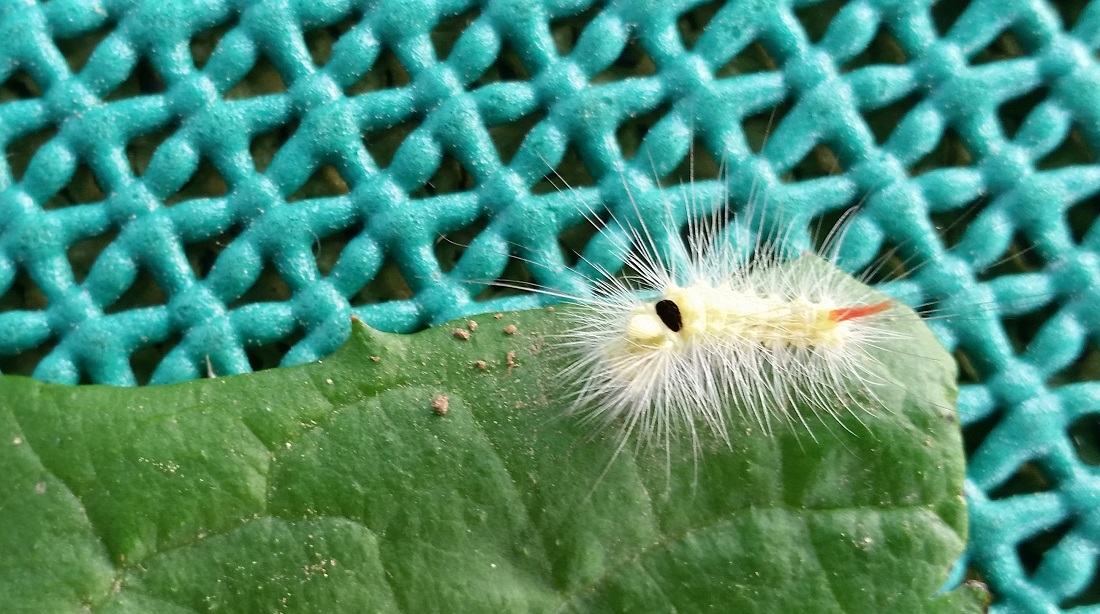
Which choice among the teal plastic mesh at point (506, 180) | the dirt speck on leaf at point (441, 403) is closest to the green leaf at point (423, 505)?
the dirt speck on leaf at point (441, 403)

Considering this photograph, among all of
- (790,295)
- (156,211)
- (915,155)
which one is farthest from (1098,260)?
(156,211)

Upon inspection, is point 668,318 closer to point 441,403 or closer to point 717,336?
point 717,336

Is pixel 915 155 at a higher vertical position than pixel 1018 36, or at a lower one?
lower

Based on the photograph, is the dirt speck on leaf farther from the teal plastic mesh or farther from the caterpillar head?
the caterpillar head

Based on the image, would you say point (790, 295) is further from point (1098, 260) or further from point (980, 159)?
point (1098, 260)

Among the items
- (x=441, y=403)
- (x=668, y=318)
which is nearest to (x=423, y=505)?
(x=441, y=403)
